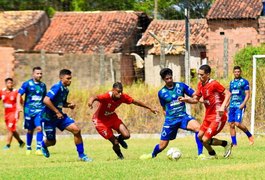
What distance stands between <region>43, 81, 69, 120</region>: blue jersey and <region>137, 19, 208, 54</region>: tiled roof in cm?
3069

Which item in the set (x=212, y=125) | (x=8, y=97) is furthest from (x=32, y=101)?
(x=212, y=125)

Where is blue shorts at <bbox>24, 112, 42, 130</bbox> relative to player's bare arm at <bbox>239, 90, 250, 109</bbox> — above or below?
below

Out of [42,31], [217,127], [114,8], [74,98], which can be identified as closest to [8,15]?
[42,31]

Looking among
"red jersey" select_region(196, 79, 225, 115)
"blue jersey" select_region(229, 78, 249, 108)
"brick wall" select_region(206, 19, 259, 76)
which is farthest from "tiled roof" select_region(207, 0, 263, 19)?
"red jersey" select_region(196, 79, 225, 115)

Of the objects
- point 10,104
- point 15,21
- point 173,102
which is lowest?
point 10,104

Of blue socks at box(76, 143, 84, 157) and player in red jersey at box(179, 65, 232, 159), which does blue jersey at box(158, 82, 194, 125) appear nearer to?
player in red jersey at box(179, 65, 232, 159)

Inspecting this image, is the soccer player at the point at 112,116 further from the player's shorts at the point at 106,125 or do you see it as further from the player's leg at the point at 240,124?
the player's leg at the point at 240,124

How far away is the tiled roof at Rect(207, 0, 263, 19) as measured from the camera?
47.4 metres

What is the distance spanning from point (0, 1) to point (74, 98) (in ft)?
104

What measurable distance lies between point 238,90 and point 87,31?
110 ft

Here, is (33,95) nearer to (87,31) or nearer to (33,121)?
(33,121)

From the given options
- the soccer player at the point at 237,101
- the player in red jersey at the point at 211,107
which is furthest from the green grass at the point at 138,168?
the soccer player at the point at 237,101

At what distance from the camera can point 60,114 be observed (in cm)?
1664

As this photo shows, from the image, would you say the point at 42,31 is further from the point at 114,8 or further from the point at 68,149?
the point at 68,149
